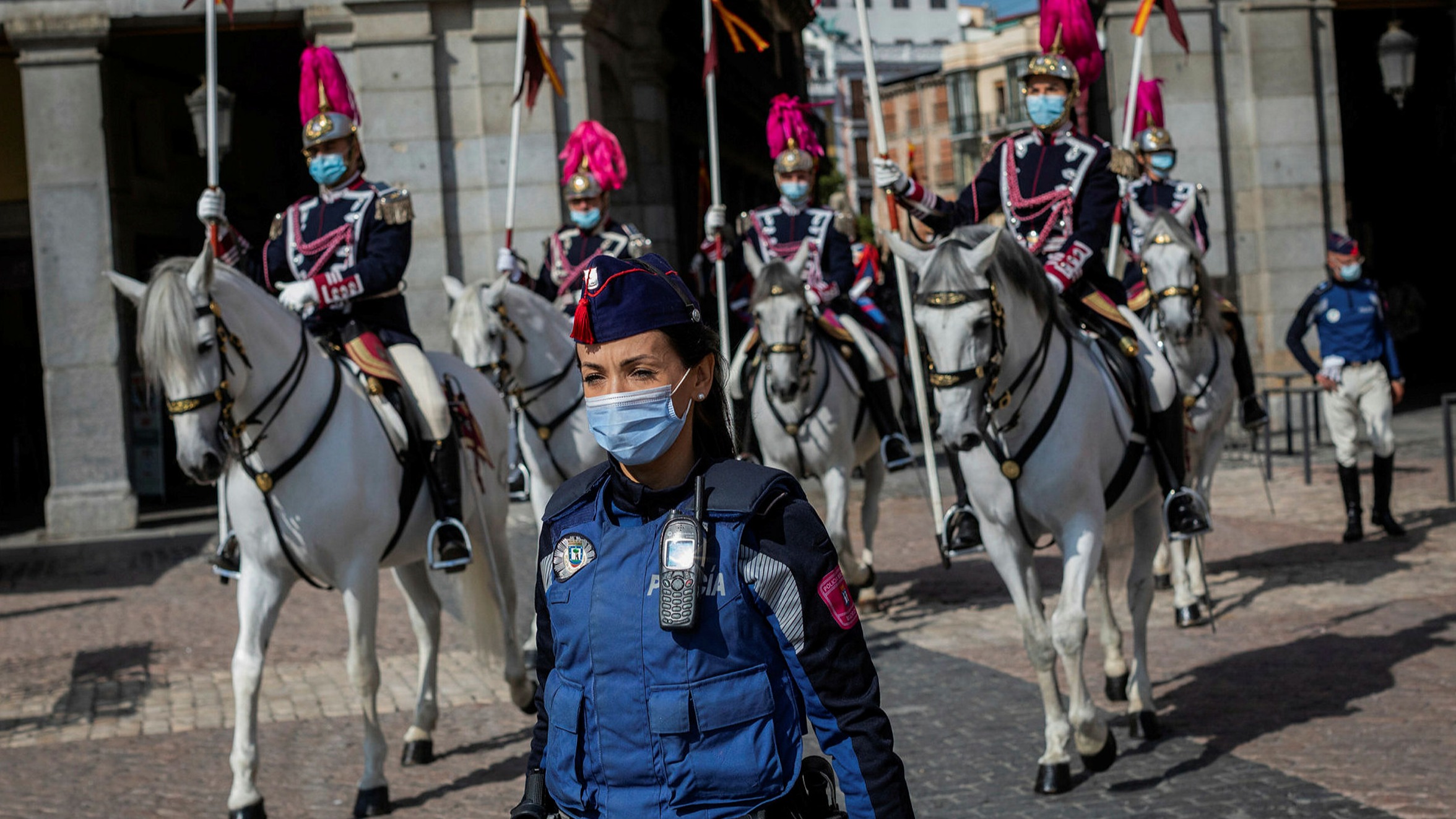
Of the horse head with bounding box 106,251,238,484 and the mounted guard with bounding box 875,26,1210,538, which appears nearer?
the horse head with bounding box 106,251,238,484

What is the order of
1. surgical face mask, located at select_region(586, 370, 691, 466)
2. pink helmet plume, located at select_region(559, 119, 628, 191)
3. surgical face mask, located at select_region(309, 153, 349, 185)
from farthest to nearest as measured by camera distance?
1. pink helmet plume, located at select_region(559, 119, 628, 191)
2. surgical face mask, located at select_region(309, 153, 349, 185)
3. surgical face mask, located at select_region(586, 370, 691, 466)

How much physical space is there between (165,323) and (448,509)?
183 cm

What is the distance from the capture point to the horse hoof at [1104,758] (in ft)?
21.1

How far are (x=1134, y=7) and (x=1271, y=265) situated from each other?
11.7 feet

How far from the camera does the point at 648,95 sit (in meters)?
21.1

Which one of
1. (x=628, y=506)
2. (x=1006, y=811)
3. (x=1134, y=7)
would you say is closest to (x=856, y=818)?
(x=628, y=506)

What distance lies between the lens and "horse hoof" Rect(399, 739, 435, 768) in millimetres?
7434

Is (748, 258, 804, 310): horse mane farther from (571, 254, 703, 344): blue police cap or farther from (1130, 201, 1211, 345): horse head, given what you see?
(571, 254, 703, 344): blue police cap

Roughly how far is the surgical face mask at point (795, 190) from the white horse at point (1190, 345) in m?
2.58

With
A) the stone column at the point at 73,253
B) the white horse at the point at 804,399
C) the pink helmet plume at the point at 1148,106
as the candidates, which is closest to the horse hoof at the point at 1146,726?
the white horse at the point at 804,399

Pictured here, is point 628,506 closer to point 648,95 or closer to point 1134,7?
point 1134,7

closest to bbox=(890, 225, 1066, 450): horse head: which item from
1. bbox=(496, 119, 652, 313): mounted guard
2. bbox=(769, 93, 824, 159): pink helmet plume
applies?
bbox=(496, 119, 652, 313): mounted guard

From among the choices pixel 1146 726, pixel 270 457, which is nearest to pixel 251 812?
pixel 270 457

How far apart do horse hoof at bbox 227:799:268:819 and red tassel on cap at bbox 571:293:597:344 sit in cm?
420
